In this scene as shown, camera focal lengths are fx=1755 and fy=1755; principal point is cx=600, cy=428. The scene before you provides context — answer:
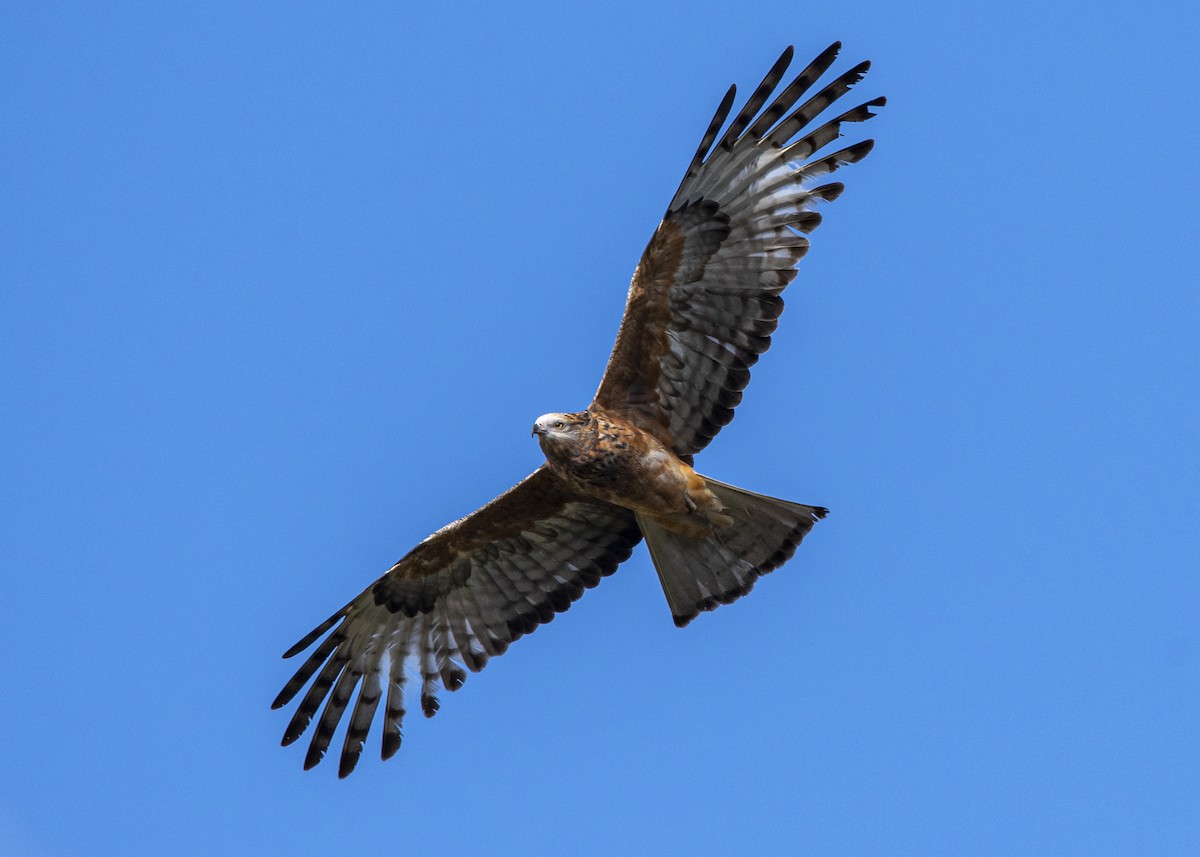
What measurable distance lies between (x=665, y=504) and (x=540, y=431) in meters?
0.97

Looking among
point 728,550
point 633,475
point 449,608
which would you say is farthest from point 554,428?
point 449,608

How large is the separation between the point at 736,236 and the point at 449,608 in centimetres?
322

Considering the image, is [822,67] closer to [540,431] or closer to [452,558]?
[540,431]

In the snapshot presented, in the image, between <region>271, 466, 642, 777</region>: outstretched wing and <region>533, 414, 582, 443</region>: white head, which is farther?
<region>271, 466, 642, 777</region>: outstretched wing

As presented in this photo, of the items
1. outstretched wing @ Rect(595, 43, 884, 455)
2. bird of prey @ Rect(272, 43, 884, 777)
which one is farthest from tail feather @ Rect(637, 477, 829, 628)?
outstretched wing @ Rect(595, 43, 884, 455)

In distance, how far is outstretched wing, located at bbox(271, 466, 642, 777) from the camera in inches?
452

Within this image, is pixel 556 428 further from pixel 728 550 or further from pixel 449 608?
pixel 449 608

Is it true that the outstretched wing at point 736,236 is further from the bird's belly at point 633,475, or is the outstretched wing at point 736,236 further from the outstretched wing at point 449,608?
the outstretched wing at point 449,608

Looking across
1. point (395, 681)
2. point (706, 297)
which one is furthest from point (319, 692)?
point (706, 297)

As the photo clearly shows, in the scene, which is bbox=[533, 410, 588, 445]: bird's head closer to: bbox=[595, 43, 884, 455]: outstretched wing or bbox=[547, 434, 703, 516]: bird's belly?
bbox=[547, 434, 703, 516]: bird's belly

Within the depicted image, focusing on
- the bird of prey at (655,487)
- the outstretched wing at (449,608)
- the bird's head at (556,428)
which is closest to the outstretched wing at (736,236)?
the bird of prey at (655,487)

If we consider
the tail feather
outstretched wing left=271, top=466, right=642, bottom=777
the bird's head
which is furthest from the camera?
outstretched wing left=271, top=466, right=642, bottom=777

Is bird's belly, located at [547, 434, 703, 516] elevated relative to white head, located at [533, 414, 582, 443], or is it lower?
lower

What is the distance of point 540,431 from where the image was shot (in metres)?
10.4
